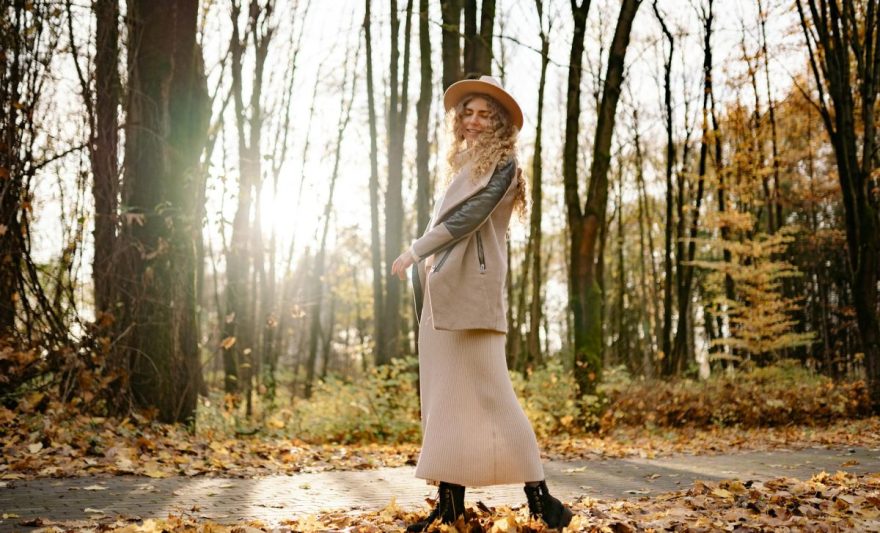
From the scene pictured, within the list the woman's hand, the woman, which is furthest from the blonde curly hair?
the woman's hand

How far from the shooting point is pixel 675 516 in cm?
395

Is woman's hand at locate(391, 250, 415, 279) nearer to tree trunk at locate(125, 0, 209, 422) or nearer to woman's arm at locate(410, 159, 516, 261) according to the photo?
woman's arm at locate(410, 159, 516, 261)

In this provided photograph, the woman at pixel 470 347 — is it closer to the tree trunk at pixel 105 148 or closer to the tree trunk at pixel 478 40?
the tree trunk at pixel 105 148

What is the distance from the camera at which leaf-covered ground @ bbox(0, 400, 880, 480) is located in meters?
5.66

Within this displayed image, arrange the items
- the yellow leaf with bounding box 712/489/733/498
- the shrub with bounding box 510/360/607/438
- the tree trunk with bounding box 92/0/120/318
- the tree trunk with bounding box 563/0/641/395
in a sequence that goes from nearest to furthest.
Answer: the yellow leaf with bounding box 712/489/733/498
the tree trunk with bounding box 92/0/120/318
the shrub with bounding box 510/360/607/438
the tree trunk with bounding box 563/0/641/395

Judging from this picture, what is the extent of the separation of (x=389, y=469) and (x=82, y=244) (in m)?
4.24

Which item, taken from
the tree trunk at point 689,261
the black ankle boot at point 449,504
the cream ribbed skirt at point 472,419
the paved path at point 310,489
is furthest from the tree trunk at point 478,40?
the tree trunk at point 689,261

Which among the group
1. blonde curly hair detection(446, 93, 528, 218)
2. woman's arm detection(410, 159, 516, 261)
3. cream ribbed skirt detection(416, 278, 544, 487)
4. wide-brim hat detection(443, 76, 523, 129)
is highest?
wide-brim hat detection(443, 76, 523, 129)

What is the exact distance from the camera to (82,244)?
7984 millimetres

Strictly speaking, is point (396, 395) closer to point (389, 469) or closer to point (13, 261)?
point (389, 469)

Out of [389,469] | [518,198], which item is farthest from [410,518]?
[389,469]

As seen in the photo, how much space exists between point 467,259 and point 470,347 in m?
0.44

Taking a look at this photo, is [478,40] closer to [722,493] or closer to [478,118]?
[478,118]

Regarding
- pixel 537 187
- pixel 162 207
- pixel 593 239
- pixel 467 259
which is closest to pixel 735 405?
pixel 593 239
